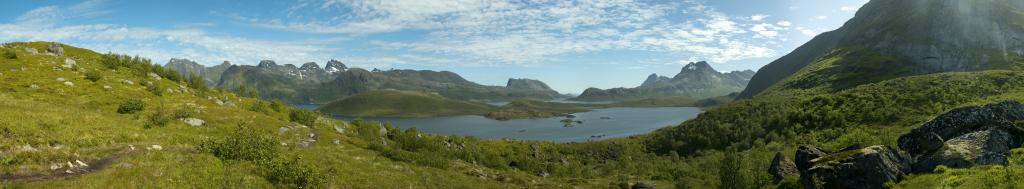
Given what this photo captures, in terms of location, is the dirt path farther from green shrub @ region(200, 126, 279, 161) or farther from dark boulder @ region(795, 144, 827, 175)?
dark boulder @ region(795, 144, 827, 175)

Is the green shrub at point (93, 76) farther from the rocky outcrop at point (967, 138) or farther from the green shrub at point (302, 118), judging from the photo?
the rocky outcrop at point (967, 138)

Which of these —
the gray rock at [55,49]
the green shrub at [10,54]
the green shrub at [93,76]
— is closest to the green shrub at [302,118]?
the green shrub at [93,76]

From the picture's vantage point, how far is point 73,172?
1833 centimetres

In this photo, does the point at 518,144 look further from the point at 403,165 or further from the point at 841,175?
the point at 841,175

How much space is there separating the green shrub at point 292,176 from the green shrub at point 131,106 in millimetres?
16298

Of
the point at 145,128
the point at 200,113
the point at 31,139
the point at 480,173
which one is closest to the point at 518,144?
the point at 480,173

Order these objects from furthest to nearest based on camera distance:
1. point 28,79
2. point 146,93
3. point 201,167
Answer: point 146,93 < point 28,79 < point 201,167

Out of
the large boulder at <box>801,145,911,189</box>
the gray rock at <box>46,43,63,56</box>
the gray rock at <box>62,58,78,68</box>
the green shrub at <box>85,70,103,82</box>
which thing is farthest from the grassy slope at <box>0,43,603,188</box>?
the large boulder at <box>801,145,911,189</box>

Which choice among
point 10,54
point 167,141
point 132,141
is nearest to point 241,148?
point 167,141

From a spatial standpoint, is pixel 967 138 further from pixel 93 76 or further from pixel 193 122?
pixel 93 76

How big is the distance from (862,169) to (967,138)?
618 centimetres

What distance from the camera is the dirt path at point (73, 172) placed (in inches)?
661

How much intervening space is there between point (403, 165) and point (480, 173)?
23.7 ft

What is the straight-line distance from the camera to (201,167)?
20.9 m
